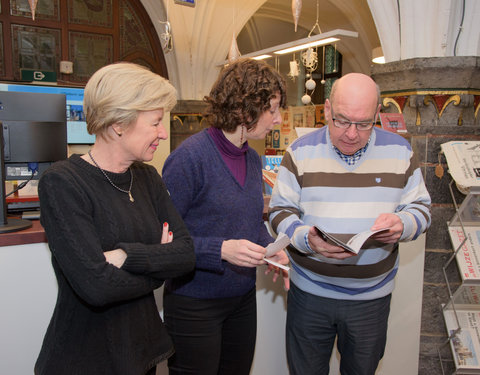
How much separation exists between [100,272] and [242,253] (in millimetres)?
546

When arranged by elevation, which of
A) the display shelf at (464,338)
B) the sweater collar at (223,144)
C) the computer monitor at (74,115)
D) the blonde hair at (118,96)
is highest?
the computer monitor at (74,115)

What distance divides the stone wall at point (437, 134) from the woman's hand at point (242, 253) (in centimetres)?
174

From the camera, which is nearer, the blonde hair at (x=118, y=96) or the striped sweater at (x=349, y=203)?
the blonde hair at (x=118, y=96)

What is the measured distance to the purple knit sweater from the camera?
1.65m

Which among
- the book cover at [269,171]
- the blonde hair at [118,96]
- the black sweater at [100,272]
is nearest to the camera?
the black sweater at [100,272]

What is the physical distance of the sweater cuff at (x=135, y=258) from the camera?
4.38 ft

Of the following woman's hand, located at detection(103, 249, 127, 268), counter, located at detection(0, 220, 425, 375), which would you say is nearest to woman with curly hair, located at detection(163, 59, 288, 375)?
woman's hand, located at detection(103, 249, 127, 268)

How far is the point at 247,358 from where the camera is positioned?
1867 mm

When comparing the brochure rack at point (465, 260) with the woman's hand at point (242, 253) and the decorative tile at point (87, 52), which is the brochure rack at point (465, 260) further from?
the decorative tile at point (87, 52)

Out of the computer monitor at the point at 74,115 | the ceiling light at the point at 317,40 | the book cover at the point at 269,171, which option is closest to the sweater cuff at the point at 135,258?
the book cover at the point at 269,171

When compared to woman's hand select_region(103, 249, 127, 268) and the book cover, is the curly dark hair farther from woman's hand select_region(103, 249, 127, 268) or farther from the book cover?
the book cover

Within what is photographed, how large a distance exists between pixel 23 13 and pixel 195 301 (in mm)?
7055

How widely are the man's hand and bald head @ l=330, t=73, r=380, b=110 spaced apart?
62cm

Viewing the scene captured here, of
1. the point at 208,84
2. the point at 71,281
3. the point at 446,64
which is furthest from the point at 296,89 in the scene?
the point at 71,281
